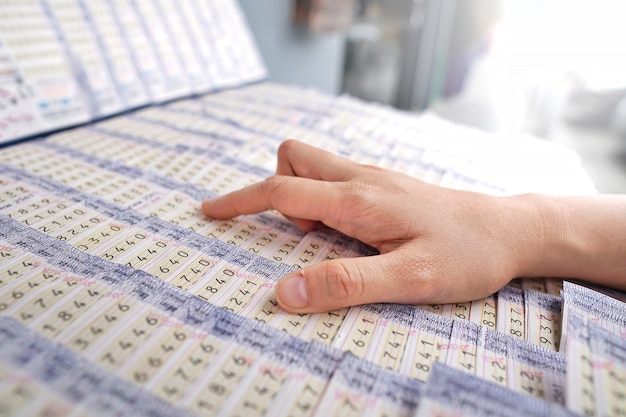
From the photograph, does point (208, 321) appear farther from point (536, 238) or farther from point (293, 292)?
point (536, 238)

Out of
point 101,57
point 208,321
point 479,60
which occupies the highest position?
point 101,57

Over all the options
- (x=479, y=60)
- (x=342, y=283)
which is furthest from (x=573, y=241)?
(x=479, y=60)

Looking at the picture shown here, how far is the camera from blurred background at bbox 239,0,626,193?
273 cm

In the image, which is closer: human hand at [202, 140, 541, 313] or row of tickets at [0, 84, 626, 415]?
row of tickets at [0, 84, 626, 415]

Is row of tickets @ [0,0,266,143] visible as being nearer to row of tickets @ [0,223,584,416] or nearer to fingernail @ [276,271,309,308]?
row of tickets @ [0,223,584,416]

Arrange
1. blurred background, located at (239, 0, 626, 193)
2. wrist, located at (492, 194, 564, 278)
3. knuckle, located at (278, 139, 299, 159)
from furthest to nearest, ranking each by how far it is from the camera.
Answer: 1. blurred background, located at (239, 0, 626, 193)
2. knuckle, located at (278, 139, 299, 159)
3. wrist, located at (492, 194, 564, 278)

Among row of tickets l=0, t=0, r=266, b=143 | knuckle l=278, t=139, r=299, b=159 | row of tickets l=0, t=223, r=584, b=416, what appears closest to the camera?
row of tickets l=0, t=223, r=584, b=416

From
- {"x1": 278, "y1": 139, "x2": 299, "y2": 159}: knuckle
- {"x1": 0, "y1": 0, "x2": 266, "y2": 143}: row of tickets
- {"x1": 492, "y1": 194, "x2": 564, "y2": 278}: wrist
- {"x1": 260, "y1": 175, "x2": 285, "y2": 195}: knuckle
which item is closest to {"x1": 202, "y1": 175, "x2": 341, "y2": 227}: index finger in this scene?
{"x1": 260, "y1": 175, "x2": 285, "y2": 195}: knuckle

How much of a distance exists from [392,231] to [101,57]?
41.6 inches

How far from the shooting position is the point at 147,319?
20.9 inches

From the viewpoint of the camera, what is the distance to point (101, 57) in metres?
1.30

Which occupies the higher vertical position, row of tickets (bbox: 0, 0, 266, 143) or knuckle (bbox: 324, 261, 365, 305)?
row of tickets (bbox: 0, 0, 266, 143)

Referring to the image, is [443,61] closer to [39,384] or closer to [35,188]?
[35,188]

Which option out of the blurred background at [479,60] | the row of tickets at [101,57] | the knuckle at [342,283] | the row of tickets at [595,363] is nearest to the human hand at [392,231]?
the knuckle at [342,283]
